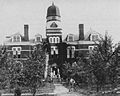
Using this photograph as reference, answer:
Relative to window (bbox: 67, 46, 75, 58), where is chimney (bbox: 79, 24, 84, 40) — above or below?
above

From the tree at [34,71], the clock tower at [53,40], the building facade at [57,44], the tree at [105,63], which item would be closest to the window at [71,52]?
the building facade at [57,44]

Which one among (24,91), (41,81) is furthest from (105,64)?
(24,91)

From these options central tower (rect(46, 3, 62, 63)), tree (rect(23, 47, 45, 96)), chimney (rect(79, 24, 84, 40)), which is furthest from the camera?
central tower (rect(46, 3, 62, 63))

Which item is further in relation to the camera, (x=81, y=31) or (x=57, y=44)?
(x=57, y=44)

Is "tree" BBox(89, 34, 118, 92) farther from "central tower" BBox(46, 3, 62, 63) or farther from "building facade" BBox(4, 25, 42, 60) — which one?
"central tower" BBox(46, 3, 62, 63)

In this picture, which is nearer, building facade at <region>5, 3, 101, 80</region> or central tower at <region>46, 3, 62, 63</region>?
building facade at <region>5, 3, 101, 80</region>

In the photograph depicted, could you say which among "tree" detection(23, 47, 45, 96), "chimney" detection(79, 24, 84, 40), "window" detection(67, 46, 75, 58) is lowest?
"tree" detection(23, 47, 45, 96)

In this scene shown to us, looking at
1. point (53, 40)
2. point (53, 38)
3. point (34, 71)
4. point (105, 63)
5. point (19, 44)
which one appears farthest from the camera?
point (53, 38)

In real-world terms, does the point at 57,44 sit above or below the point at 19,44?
above

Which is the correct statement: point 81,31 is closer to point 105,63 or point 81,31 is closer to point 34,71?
point 34,71

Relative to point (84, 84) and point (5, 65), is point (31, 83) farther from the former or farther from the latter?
point (84, 84)

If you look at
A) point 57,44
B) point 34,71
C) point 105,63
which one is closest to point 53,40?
point 57,44

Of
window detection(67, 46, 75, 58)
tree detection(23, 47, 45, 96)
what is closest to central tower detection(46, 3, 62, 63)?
window detection(67, 46, 75, 58)

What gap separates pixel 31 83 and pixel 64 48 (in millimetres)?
33329
